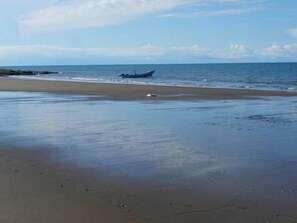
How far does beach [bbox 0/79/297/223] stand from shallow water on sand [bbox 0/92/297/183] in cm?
2

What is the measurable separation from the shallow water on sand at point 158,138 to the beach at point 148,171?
0.07 feet

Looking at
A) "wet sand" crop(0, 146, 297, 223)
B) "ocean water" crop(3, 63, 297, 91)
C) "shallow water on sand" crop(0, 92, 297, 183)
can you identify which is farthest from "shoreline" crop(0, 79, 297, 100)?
"wet sand" crop(0, 146, 297, 223)

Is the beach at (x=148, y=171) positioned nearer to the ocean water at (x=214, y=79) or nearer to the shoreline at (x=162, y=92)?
the shoreline at (x=162, y=92)

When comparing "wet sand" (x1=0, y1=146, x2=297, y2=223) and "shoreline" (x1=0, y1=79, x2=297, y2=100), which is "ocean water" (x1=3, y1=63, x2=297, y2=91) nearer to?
"shoreline" (x1=0, y1=79, x2=297, y2=100)

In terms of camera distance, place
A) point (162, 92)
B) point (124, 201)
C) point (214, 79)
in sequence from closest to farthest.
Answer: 1. point (124, 201)
2. point (162, 92)
3. point (214, 79)

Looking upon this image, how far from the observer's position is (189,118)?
52.7ft

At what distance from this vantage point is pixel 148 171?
8.07 m

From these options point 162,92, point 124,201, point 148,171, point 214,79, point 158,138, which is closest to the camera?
point 124,201

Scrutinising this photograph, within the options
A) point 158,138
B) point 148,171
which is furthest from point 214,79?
point 148,171

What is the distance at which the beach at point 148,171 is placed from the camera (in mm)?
5949

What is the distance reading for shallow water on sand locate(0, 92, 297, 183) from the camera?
28.6 feet

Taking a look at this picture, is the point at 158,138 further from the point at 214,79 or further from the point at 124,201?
the point at 214,79

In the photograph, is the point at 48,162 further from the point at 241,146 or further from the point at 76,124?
the point at 76,124

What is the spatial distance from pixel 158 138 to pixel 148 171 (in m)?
3.71
